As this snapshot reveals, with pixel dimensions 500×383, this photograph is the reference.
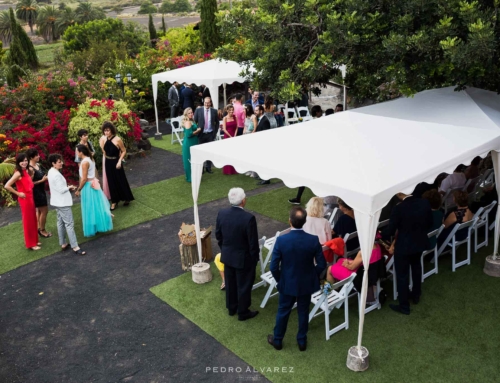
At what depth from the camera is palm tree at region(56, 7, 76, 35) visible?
6128 cm

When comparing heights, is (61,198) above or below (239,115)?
below

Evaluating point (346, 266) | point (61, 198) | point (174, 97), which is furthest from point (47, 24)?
point (346, 266)

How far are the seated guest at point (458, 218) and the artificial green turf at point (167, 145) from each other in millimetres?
8790

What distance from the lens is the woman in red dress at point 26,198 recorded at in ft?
26.7

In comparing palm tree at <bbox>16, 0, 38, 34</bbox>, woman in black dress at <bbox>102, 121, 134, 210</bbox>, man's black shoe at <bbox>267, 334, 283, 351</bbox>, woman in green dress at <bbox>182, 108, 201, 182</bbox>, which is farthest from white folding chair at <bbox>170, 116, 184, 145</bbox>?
palm tree at <bbox>16, 0, 38, 34</bbox>

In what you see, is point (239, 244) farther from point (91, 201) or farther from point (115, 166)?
point (115, 166)

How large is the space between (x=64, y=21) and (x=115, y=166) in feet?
193

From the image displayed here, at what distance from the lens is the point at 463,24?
6.81 meters

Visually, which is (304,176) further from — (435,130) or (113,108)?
A: (113,108)

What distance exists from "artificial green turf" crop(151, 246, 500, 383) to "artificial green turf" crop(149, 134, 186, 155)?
8.22 meters

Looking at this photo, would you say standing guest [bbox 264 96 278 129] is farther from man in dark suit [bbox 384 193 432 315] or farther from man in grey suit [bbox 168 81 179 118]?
man in grey suit [bbox 168 81 179 118]

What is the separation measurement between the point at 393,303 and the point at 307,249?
2.04 meters

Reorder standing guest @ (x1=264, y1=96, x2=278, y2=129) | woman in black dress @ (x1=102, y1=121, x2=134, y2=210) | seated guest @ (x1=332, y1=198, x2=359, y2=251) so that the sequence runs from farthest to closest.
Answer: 1. standing guest @ (x1=264, y1=96, x2=278, y2=129)
2. woman in black dress @ (x1=102, y1=121, x2=134, y2=210)
3. seated guest @ (x1=332, y1=198, x2=359, y2=251)

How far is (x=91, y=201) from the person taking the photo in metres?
8.75
